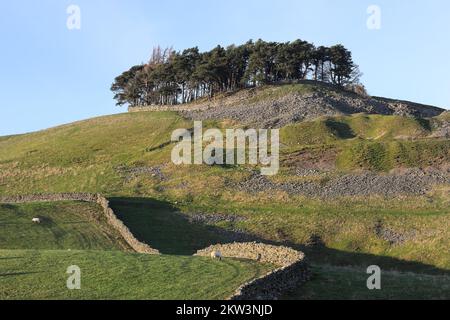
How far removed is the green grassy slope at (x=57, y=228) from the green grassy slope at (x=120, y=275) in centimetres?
1148

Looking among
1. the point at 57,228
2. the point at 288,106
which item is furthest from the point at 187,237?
the point at 288,106

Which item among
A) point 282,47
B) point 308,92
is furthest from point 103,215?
point 282,47

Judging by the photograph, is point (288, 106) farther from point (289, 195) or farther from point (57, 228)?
point (57, 228)

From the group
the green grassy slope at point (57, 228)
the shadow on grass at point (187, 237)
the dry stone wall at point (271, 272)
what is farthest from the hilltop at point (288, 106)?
the dry stone wall at point (271, 272)

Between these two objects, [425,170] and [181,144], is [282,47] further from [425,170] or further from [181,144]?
[425,170]

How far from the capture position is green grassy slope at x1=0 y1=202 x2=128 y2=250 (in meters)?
53.1

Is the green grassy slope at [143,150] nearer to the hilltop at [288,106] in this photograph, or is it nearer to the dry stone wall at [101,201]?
the hilltop at [288,106]

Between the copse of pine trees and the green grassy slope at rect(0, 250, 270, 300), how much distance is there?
89125mm

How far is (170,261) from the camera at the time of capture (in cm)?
3844

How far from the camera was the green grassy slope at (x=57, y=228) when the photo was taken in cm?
5309

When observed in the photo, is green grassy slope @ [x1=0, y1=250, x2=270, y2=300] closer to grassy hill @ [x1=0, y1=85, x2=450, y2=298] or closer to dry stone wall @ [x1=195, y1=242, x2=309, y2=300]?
dry stone wall @ [x1=195, y1=242, x2=309, y2=300]

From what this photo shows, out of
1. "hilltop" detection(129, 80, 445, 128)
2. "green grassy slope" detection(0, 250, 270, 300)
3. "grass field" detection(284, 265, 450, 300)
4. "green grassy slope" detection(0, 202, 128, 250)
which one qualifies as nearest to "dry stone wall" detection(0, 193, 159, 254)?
"green grassy slope" detection(0, 202, 128, 250)

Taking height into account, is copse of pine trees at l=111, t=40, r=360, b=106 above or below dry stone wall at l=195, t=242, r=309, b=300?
above

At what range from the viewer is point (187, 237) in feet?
191
